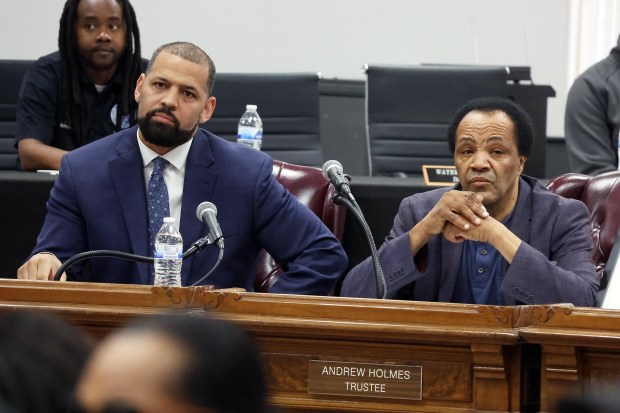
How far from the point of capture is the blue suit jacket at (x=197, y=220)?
3381mm

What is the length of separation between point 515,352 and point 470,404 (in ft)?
0.47

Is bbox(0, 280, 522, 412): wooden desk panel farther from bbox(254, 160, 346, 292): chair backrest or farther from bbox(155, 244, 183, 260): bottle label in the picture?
bbox(254, 160, 346, 292): chair backrest

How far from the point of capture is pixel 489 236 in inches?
124

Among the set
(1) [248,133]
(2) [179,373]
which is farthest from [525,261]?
(2) [179,373]

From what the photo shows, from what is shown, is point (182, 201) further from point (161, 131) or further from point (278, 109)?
point (278, 109)

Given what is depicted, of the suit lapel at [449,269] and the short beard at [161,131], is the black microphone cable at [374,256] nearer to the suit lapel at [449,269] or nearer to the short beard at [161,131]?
the suit lapel at [449,269]

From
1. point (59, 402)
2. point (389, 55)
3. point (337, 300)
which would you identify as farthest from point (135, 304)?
point (389, 55)

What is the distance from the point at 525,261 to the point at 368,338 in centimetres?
73

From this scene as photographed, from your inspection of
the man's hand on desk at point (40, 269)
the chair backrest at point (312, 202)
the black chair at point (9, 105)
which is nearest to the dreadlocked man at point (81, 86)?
the black chair at point (9, 105)

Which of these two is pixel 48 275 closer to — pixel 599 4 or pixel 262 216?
pixel 262 216

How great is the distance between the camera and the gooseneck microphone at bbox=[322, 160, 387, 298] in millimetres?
2994

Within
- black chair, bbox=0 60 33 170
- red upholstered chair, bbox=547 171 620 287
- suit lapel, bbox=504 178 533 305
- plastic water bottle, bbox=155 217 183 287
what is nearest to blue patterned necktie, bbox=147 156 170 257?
plastic water bottle, bbox=155 217 183 287

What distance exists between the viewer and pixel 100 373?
85 centimetres

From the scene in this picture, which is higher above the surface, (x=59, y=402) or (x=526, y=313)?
(x=59, y=402)
